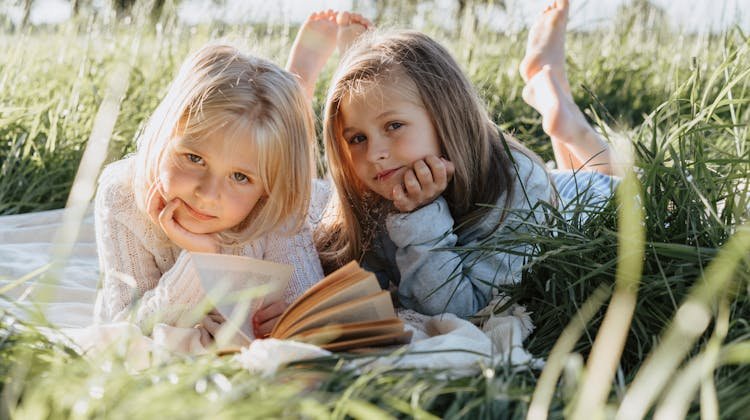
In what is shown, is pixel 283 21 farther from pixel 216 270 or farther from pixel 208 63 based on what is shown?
pixel 216 270

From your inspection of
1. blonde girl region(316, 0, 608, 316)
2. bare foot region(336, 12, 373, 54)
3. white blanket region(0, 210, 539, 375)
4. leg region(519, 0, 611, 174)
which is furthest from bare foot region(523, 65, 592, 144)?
white blanket region(0, 210, 539, 375)

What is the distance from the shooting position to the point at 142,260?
207 centimetres

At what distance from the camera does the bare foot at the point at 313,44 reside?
10.5 feet

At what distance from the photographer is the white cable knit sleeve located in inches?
87.3

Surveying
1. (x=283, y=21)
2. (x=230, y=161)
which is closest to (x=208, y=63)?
(x=230, y=161)

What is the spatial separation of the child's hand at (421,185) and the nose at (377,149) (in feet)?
0.25

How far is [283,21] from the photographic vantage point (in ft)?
17.8

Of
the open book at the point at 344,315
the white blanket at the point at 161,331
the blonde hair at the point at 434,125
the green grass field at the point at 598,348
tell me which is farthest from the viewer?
the blonde hair at the point at 434,125

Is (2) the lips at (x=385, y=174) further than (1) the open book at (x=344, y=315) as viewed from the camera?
Yes

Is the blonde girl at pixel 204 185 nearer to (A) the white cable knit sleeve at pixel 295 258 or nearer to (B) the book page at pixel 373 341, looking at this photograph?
(A) the white cable knit sleeve at pixel 295 258

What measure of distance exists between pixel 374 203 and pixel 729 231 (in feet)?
3.49

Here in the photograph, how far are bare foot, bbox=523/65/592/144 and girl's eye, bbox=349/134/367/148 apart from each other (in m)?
0.89

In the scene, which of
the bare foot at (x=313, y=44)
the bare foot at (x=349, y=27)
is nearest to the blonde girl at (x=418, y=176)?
the bare foot at (x=349, y=27)

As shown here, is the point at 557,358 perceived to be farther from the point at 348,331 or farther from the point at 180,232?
the point at 180,232
